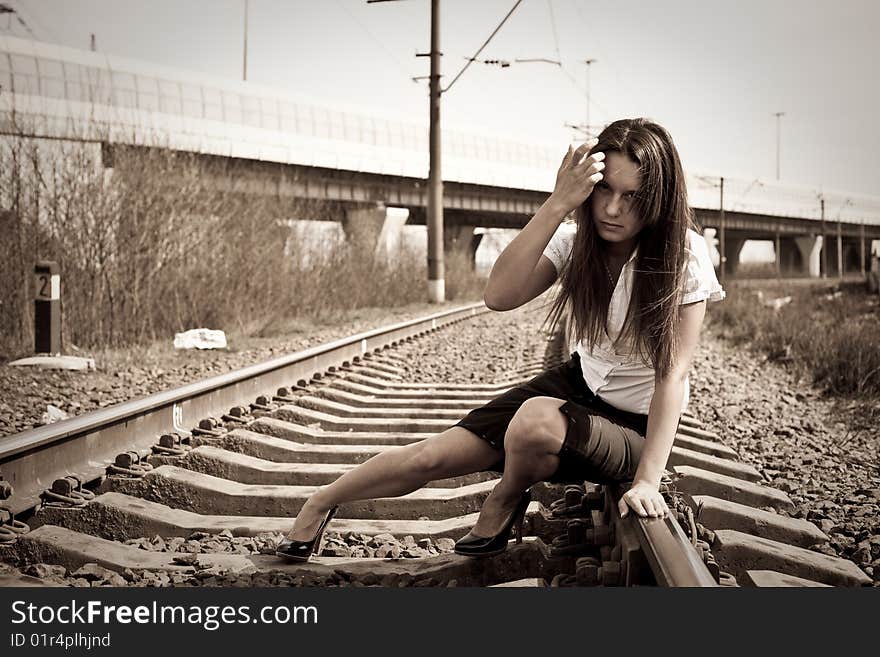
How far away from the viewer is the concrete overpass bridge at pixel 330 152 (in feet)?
30.4

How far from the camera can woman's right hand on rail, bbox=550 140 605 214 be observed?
2.06 m

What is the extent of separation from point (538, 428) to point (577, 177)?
60 centimetres

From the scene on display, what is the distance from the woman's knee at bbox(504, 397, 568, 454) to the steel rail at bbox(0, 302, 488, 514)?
4.81 feet

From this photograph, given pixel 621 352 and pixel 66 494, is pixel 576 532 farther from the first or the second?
pixel 66 494

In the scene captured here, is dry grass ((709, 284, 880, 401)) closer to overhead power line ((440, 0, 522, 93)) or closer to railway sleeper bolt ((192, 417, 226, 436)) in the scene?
railway sleeper bolt ((192, 417, 226, 436))

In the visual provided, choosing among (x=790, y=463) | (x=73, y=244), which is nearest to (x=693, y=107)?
(x=790, y=463)

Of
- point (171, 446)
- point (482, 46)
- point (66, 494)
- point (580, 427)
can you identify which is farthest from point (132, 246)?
point (482, 46)

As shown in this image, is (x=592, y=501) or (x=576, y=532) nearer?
(x=576, y=532)

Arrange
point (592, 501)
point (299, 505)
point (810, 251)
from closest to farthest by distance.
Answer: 1. point (592, 501)
2. point (299, 505)
3. point (810, 251)

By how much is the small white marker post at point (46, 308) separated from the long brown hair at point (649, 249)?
18.3ft

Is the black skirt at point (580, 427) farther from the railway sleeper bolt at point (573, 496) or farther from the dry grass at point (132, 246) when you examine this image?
the dry grass at point (132, 246)

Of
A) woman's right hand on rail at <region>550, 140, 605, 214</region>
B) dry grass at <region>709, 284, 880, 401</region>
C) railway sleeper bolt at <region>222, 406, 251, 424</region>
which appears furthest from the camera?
dry grass at <region>709, 284, 880, 401</region>

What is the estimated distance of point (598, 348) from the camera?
2.37m

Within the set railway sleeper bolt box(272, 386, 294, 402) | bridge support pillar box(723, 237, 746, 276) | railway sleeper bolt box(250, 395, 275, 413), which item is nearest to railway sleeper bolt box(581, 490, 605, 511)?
railway sleeper bolt box(250, 395, 275, 413)
